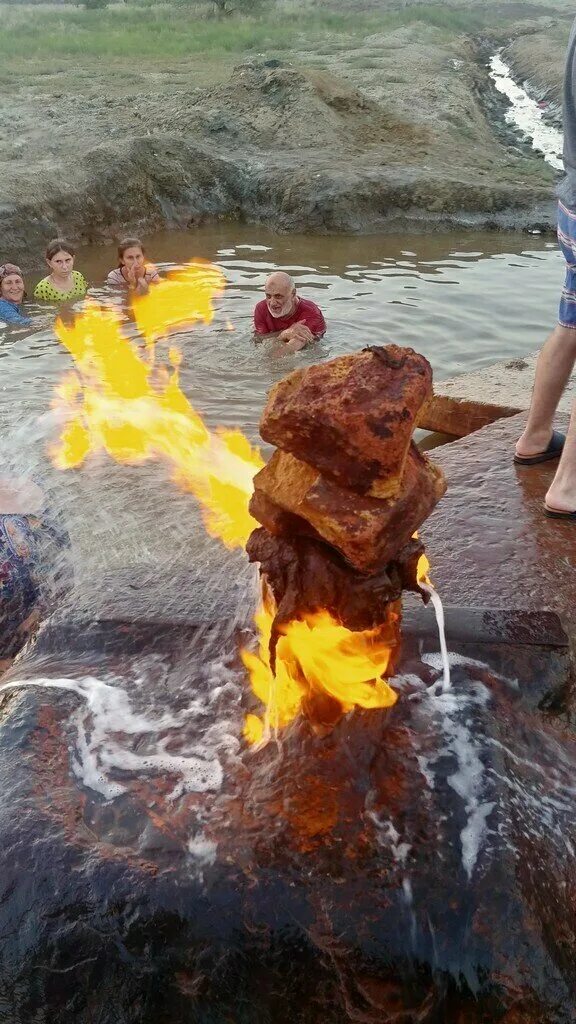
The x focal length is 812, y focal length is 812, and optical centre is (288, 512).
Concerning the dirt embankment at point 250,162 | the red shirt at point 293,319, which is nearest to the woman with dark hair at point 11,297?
the dirt embankment at point 250,162

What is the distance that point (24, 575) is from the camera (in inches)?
135

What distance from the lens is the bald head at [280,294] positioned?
7074 millimetres

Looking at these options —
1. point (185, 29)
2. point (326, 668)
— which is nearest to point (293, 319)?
point (326, 668)

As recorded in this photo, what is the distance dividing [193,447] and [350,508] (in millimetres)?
3852

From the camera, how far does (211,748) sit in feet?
7.34

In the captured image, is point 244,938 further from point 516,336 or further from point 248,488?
point 516,336

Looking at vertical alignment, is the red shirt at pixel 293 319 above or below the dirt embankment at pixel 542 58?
below

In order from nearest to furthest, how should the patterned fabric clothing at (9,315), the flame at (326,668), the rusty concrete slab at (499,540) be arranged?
the flame at (326,668) < the rusty concrete slab at (499,540) < the patterned fabric clothing at (9,315)

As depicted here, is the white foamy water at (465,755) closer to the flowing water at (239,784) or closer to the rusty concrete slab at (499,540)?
the flowing water at (239,784)

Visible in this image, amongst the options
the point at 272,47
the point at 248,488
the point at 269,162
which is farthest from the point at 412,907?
the point at 272,47

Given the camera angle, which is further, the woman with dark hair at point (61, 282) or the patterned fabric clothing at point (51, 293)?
the patterned fabric clothing at point (51, 293)

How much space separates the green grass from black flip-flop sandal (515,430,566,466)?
2436 cm

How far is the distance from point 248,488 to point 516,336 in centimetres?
449

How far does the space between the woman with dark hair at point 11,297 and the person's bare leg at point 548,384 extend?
20.2 ft
